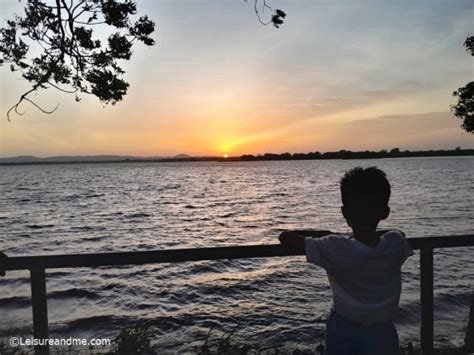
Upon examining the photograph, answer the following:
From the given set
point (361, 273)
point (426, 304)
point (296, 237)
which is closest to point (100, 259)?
point (296, 237)

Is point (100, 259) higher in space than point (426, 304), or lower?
higher

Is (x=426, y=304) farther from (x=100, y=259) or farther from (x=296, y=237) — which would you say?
(x=100, y=259)

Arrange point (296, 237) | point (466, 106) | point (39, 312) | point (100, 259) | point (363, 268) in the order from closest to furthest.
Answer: point (363, 268)
point (296, 237)
point (100, 259)
point (39, 312)
point (466, 106)

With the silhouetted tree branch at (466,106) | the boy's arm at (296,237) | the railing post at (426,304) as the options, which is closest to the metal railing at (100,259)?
the boy's arm at (296,237)

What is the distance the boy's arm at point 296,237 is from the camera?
91.6 inches

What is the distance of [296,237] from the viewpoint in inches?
91.9

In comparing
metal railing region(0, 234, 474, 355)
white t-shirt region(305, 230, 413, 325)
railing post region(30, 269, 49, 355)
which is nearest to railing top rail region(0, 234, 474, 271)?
metal railing region(0, 234, 474, 355)

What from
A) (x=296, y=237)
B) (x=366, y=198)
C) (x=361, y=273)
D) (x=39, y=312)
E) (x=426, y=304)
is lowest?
(x=426, y=304)

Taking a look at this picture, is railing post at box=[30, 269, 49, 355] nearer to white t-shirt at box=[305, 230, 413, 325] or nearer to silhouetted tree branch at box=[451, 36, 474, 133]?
white t-shirt at box=[305, 230, 413, 325]

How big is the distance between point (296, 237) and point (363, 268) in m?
0.39

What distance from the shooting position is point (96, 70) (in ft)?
16.7

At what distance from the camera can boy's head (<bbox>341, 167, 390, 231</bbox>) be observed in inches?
86.7

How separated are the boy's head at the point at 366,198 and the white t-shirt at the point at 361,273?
112mm

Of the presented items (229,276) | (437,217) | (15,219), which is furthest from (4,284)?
(437,217)
